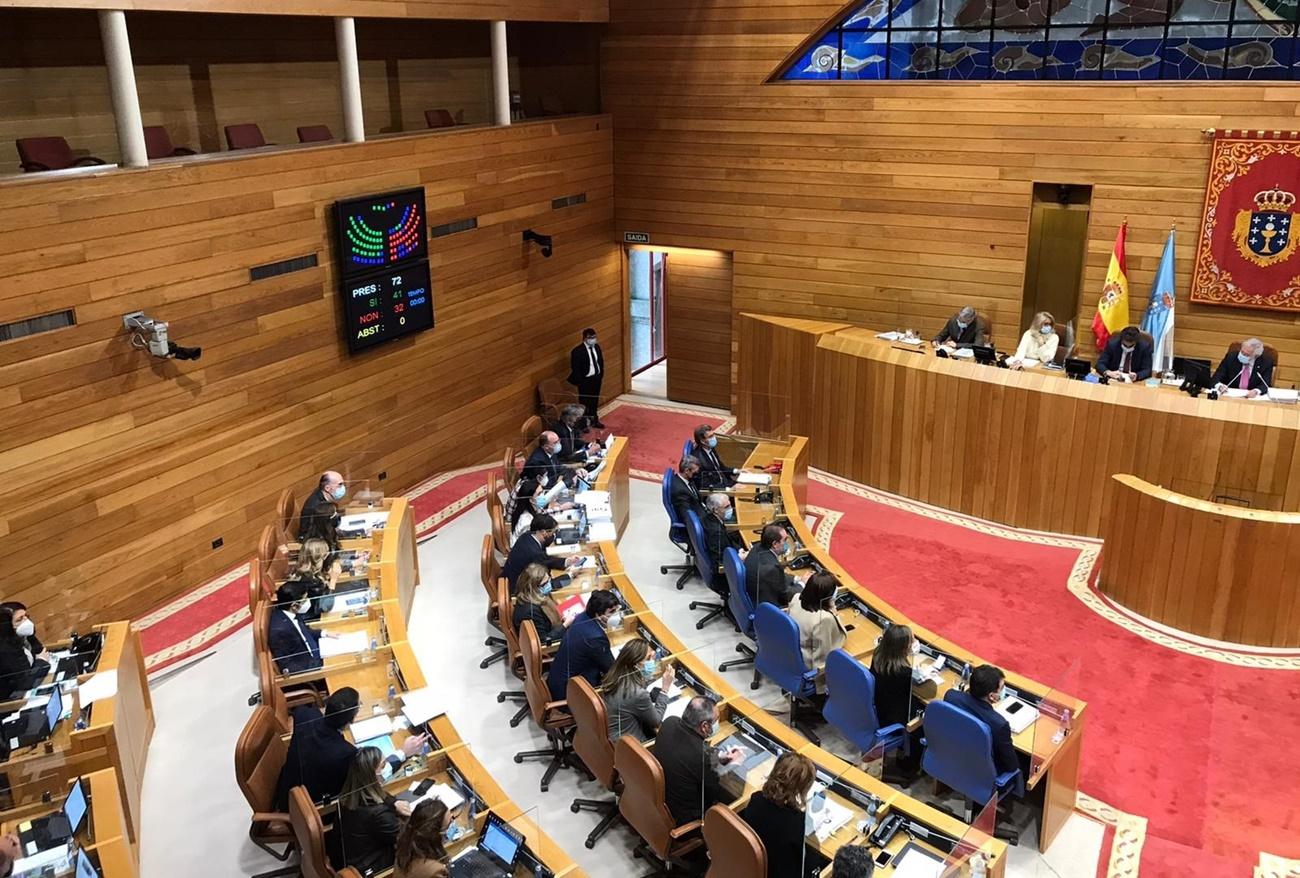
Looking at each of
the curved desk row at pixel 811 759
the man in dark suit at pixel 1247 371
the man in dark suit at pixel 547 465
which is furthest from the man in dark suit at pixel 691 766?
the man in dark suit at pixel 1247 371

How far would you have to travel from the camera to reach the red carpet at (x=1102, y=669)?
6.66 metres

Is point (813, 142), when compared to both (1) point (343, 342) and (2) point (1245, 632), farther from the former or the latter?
(2) point (1245, 632)

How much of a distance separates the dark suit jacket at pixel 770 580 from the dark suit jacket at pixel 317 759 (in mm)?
3233

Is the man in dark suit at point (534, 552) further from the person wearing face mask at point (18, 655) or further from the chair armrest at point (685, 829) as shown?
the person wearing face mask at point (18, 655)

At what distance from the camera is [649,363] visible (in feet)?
57.3

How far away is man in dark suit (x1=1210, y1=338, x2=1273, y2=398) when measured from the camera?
33.0 feet

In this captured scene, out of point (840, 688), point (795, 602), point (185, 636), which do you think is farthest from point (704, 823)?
point (185, 636)

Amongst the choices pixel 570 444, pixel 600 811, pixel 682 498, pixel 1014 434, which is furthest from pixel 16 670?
pixel 1014 434

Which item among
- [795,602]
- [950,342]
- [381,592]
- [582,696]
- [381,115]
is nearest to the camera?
[582,696]

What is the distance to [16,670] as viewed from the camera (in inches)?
262

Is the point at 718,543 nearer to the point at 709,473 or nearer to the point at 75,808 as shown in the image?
the point at 709,473

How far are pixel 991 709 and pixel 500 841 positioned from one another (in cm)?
285

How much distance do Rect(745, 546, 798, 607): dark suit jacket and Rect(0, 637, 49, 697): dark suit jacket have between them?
4866 mm

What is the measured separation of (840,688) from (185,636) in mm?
5672
